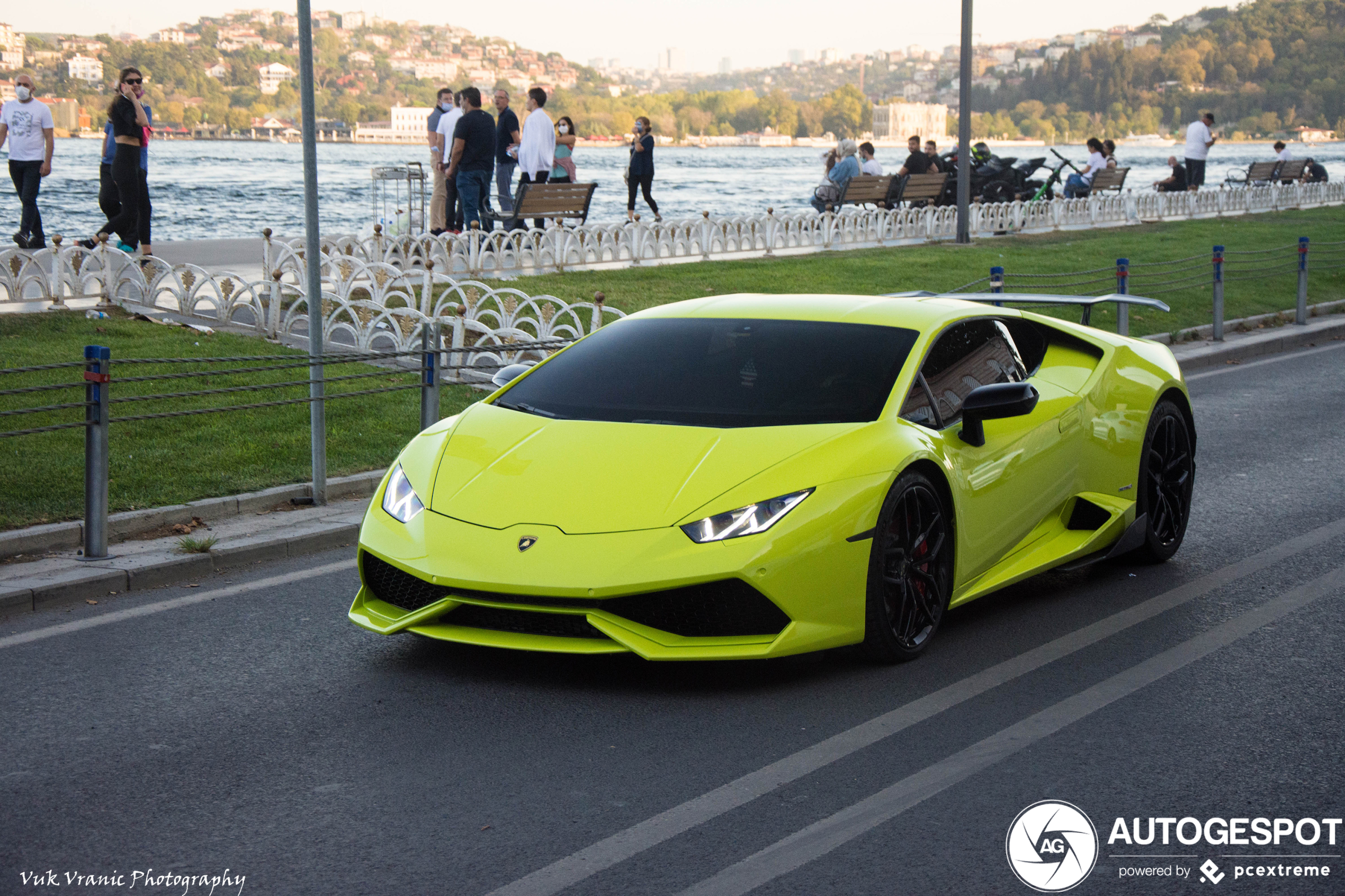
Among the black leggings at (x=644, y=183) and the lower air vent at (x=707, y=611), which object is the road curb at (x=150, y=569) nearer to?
the lower air vent at (x=707, y=611)

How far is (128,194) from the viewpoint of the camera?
1556cm

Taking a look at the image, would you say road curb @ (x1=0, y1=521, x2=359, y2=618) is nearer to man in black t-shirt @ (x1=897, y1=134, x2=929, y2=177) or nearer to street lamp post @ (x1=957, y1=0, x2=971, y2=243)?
street lamp post @ (x1=957, y1=0, x2=971, y2=243)

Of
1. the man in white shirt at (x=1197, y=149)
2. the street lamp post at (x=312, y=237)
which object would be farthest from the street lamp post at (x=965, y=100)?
the street lamp post at (x=312, y=237)

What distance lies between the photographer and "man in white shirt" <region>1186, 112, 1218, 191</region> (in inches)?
1368

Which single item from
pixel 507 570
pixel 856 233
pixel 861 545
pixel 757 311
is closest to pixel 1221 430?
pixel 757 311

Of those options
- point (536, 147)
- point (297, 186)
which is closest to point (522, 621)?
point (536, 147)

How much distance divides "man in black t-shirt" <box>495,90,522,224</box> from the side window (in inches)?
602

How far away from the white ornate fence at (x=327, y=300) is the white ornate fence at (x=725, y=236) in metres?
0.55

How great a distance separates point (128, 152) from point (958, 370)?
12.2m


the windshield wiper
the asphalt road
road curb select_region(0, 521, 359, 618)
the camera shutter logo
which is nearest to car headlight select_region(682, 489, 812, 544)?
the asphalt road

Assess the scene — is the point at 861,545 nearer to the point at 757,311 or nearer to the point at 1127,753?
the point at 1127,753

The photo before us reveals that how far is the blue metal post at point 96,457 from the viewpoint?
670cm

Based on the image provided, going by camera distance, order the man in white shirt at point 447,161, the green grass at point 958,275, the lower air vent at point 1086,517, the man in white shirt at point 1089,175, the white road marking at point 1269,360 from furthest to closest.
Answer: the man in white shirt at point 1089,175
the man in white shirt at point 447,161
the green grass at point 958,275
the white road marking at point 1269,360
the lower air vent at point 1086,517

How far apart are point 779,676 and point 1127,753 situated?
124cm
